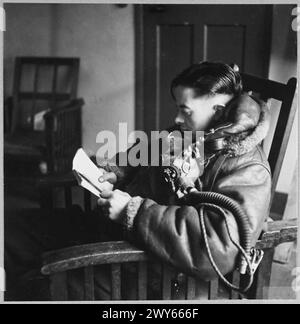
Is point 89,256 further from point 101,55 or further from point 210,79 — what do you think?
point 101,55

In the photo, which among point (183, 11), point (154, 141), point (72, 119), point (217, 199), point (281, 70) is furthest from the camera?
point (72, 119)

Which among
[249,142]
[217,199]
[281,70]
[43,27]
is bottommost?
[217,199]

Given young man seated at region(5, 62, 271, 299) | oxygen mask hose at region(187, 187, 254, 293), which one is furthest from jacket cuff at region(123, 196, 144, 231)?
oxygen mask hose at region(187, 187, 254, 293)

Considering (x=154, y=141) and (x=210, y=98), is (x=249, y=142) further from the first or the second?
(x=154, y=141)

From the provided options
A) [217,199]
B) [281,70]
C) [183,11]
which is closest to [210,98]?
[217,199]

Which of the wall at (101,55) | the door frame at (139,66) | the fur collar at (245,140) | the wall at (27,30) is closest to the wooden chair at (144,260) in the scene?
the fur collar at (245,140)

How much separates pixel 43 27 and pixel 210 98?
2.25m

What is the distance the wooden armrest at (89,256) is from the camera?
36.2 inches

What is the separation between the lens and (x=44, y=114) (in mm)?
2461

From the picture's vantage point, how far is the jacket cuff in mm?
984

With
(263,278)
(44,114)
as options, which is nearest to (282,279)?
(263,278)

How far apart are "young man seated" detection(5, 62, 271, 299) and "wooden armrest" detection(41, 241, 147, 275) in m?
0.03

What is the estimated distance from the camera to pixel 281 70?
2.25 meters

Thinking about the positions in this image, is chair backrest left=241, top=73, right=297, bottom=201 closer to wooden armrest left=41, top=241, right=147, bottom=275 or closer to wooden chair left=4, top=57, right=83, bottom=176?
wooden armrest left=41, top=241, right=147, bottom=275
